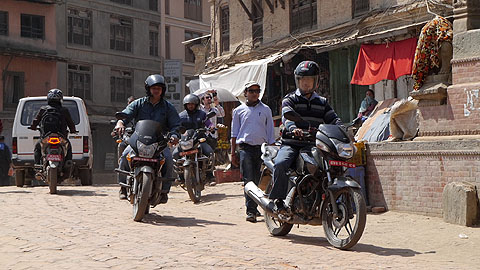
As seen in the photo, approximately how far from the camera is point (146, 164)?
781cm

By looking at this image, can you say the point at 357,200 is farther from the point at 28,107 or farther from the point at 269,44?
the point at 269,44

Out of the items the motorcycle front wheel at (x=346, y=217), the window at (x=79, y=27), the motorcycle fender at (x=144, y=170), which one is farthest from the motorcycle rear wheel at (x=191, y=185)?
the window at (x=79, y=27)

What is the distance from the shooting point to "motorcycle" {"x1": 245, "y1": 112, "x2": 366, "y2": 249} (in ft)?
19.8

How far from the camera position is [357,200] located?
5.88m

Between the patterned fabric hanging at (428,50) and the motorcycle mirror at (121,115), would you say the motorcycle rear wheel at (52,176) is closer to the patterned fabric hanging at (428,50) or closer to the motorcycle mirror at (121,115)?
the motorcycle mirror at (121,115)

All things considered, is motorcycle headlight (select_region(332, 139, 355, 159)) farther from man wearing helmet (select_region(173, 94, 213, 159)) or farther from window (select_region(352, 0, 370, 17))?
window (select_region(352, 0, 370, 17))

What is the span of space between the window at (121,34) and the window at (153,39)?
179 cm

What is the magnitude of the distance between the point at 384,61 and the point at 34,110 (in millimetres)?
9115

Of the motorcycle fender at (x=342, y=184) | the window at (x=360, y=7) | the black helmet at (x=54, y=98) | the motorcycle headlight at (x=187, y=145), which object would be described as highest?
the window at (x=360, y=7)

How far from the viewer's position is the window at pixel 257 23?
24.4m

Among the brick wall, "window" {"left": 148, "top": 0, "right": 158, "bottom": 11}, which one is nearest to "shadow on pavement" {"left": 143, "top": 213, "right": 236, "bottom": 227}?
the brick wall

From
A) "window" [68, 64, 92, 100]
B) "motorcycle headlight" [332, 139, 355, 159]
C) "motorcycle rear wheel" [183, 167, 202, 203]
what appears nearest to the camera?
"motorcycle headlight" [332, 139, 355, 159]

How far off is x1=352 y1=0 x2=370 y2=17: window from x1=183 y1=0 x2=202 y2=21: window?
26451 millimetres

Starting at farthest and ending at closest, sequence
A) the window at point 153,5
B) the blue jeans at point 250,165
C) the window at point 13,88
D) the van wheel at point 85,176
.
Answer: the window at point 153,5 < the window at point 13,88 < the van wheel at point 85,176 < the blue jeans at point 250,165
